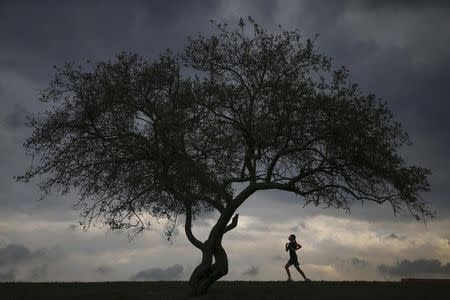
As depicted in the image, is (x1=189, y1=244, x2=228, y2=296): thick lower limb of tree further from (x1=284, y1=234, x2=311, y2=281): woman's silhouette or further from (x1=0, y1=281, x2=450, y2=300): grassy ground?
(x1=284, y1=234, x2=311, y2=281): woman's silhouette

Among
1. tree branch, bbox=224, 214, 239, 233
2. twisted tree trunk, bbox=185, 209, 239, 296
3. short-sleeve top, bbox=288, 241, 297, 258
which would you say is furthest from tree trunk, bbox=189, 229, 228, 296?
short-sleeve top, bbox=288, 241, 297, 258

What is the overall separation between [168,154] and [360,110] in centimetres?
999

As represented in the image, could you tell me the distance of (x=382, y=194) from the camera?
30.3 metres

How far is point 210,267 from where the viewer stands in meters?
30.5

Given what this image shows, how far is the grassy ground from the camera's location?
28578 millimetres

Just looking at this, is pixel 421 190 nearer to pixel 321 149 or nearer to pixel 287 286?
pixel 321 149

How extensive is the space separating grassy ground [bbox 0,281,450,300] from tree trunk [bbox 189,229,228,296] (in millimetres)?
587

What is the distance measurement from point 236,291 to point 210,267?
6.63ft

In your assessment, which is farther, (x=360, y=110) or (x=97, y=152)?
(x=97, y=152)

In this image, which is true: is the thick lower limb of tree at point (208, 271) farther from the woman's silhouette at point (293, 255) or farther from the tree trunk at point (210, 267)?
the woman's silhouette at point (293, 255)

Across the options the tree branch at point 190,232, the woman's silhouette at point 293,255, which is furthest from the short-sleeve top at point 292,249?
the tree branch at point 190,232

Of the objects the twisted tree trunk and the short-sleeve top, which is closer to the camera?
the twisted tree trunk

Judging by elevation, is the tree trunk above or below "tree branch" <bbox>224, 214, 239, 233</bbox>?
below

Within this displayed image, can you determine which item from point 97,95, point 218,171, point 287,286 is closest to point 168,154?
point 218,171
